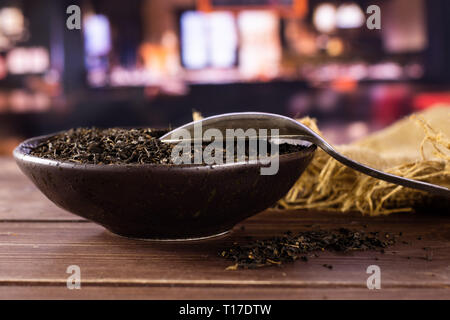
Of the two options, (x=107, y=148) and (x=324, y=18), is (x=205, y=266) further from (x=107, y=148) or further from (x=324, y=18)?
(x=324, y=18)

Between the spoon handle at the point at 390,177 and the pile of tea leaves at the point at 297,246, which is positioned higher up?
the spoon handle at the point at 390,177

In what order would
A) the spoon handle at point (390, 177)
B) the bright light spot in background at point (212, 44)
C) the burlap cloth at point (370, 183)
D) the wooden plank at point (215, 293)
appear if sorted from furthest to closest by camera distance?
the bright light spot in background at point (212, 44) → the burlap cloth at point (370, 183) → the spoon handle at point (390, 177) → the wooden plank at point (215, 293)

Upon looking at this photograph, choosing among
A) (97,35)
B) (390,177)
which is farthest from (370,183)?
(97,35)

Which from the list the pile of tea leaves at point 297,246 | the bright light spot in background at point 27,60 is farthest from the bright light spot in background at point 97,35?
the pile of tea leaves at point 297,246

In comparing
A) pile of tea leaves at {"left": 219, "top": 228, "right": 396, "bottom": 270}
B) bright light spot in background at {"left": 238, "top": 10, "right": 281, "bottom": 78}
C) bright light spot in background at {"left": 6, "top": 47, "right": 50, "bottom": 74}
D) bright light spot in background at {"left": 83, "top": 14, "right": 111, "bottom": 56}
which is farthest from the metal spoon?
bright light spot in background at {"left": 6, "top": 47, "right": 50, "bottom": 74}

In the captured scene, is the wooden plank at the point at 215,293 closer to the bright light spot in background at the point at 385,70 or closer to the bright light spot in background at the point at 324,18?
the bright light spot in background at the point at 385,70

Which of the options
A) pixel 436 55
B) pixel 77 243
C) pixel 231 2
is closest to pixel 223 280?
pixel 77 243
